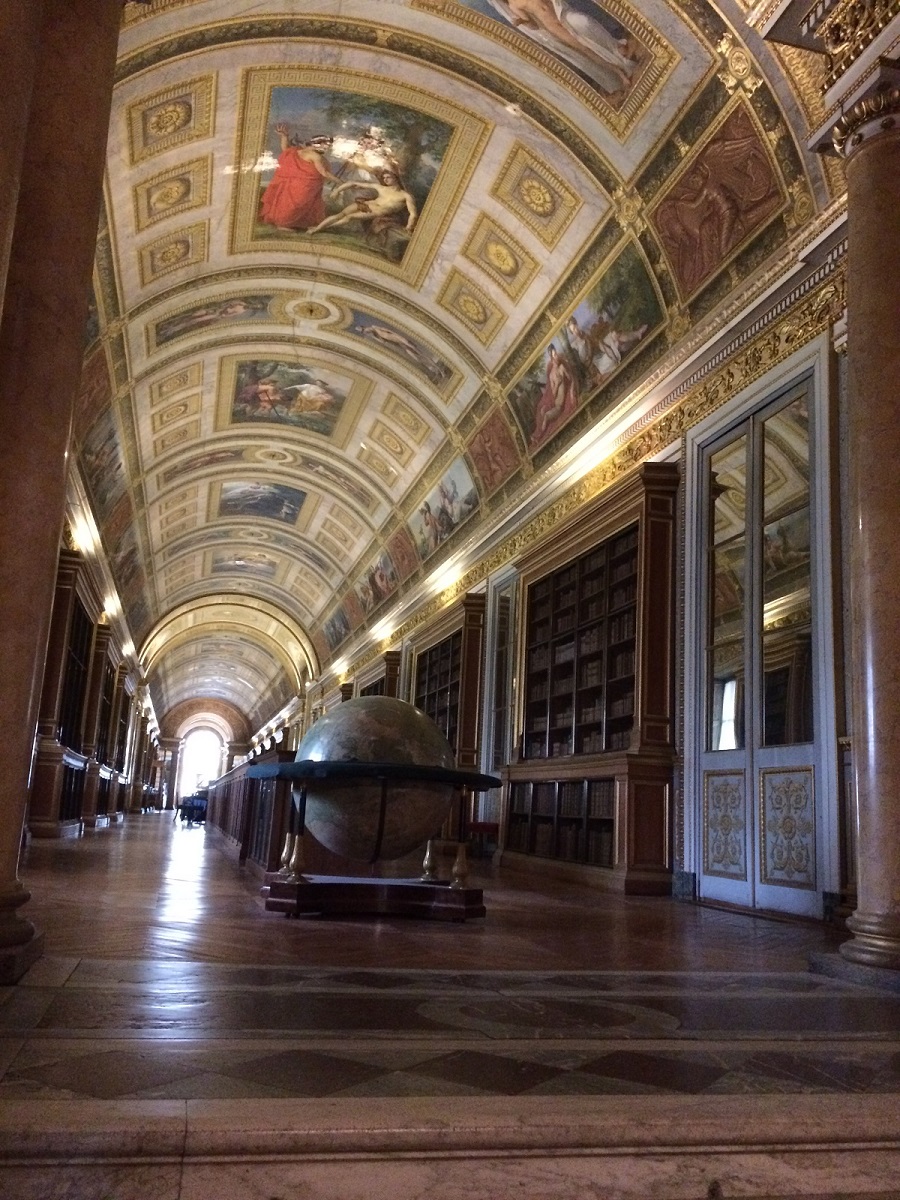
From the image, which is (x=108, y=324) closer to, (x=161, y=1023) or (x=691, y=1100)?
(x=161, y=1023)

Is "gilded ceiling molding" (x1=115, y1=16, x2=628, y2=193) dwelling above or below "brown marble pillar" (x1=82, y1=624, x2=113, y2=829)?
above

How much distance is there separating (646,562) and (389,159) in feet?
20.2

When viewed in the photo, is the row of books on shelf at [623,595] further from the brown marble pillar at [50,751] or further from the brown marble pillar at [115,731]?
the brown marble pillar at [115,731]

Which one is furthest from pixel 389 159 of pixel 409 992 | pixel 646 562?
pixel 409 992

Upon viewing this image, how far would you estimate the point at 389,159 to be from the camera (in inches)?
482

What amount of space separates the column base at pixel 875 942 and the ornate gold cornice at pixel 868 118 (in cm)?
427

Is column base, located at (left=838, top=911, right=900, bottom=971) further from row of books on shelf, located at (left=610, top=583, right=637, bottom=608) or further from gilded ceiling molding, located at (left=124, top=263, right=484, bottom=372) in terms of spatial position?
gilded ceiling molding, located at (left=124, top=263, right=484, bottom=372)

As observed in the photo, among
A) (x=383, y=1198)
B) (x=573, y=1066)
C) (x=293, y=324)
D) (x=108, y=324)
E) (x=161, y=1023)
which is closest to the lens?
(x=383, y=1198)

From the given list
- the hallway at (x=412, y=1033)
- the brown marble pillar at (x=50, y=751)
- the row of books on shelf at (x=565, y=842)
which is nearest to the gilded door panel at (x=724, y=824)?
the row of books on shelf at (x=565, y=842)

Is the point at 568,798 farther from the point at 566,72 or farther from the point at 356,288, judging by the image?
the point at 356,288

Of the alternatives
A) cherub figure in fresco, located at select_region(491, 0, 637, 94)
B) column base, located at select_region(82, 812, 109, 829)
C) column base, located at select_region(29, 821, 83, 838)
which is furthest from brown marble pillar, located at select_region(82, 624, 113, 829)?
cherub figure in fresco, located at select_region(491, 0, 637, 94)

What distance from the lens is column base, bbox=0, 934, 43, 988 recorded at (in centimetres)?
349

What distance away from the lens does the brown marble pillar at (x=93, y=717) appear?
20.2 metres

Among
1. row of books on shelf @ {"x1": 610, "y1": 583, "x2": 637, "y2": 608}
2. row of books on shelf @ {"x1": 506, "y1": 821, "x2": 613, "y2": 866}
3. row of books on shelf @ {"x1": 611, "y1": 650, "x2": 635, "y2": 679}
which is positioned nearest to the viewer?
row of books on shelf @ {"x1": 506, "y1": 821, "x2": 613, "y2": 866}
